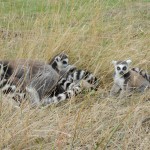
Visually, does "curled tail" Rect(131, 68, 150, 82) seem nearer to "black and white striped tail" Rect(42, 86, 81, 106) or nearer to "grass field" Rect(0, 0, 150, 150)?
"grass field" Rect(0, 0, 150, 150)

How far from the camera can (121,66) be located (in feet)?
15.9

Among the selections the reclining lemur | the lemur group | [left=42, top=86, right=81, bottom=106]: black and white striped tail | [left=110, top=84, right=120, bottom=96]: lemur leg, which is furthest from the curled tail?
[left=42, top=86, right=81, bottom=106]: black and white striped tail

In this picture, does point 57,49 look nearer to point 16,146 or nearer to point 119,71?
point 119,71

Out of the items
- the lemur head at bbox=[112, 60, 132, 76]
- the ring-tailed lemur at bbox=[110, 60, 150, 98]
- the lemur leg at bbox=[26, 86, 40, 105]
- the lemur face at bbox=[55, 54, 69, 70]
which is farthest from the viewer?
the lemur face at bbox=[55, 54, 69, 70]

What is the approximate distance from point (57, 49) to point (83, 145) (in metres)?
2.37

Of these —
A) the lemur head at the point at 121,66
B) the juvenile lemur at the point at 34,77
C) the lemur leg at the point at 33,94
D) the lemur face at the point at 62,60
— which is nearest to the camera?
the lemur leg at the point at 33,94

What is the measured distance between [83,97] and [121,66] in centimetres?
60

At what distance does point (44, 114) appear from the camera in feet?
12.9

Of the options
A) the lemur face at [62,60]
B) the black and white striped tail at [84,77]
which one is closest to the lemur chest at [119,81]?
the black and white striped tail at [84,77]

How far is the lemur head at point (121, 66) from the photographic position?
488 centimetres

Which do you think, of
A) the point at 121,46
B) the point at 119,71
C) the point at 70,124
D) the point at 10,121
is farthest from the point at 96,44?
the point at 10,121

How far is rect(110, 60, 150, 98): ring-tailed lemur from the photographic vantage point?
4.73 metres

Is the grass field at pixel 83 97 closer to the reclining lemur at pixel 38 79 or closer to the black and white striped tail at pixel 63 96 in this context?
the black and white striped tail at pixel 63 96

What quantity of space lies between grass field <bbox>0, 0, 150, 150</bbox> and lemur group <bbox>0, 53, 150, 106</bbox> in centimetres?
11
